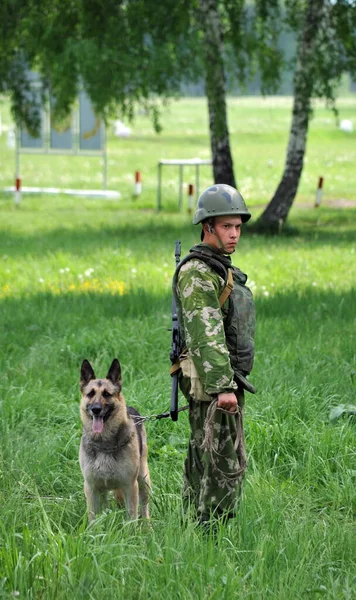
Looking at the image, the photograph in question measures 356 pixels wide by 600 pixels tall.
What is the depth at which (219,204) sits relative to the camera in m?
5.64

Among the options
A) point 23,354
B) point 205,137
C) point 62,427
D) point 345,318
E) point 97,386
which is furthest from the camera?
point 205,137

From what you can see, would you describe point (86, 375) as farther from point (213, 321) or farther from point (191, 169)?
point (191, 169)

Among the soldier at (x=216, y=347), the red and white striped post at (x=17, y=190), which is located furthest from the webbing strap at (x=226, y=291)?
the red and white striped post at (x=17, y=190)

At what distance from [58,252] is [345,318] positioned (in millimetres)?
6428

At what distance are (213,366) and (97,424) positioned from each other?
0.91m

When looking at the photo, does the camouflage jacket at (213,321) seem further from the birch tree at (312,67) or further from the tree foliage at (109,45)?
the birch tree at (312,67)

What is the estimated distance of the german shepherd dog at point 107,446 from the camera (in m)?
6.02

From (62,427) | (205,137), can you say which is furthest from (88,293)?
(205,137)

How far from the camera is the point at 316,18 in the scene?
70.7 feet

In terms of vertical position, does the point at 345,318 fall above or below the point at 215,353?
below

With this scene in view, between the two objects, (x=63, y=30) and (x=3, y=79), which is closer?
(x=63, y=30)

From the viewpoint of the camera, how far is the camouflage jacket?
546 cm

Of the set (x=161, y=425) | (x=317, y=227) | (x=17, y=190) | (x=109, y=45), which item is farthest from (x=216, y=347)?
(x=17, y=190)

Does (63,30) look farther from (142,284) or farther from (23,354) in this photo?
(23,354)
